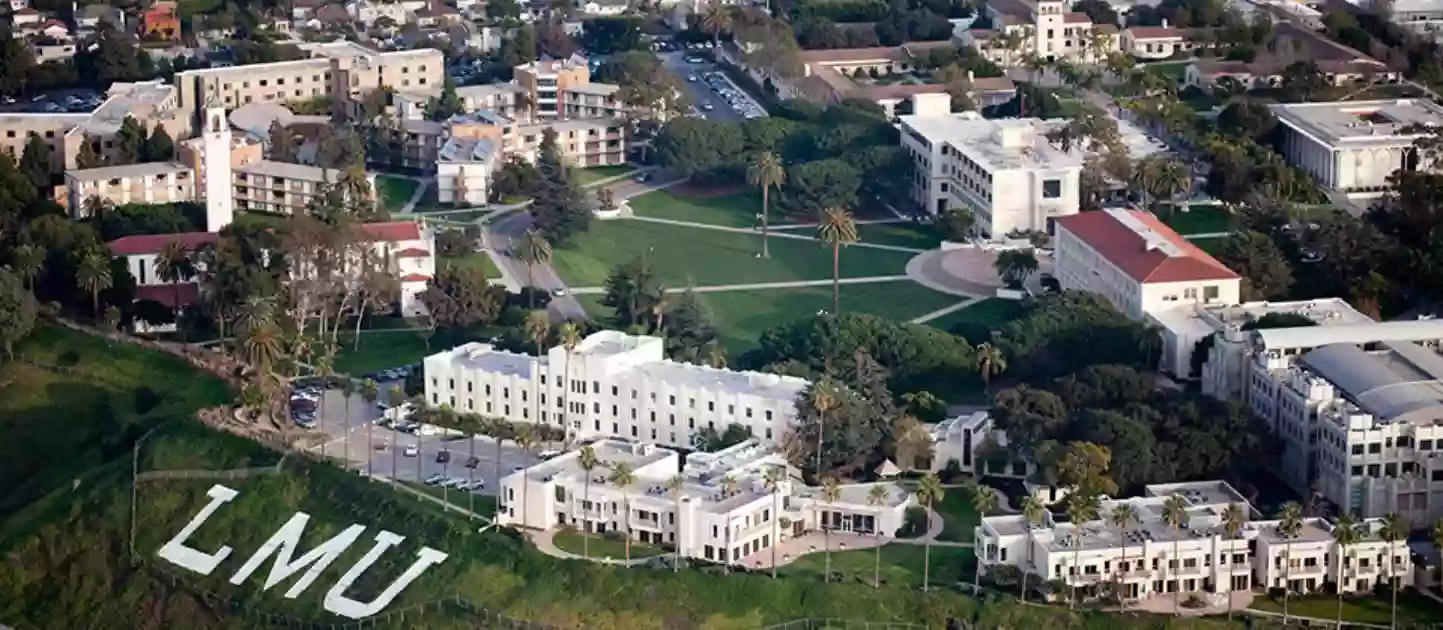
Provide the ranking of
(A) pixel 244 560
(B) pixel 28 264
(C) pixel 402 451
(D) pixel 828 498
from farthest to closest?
(B) pixel 28 264 < (C) pixel 402 451 < (A) pixel 244 560 < (D) pixel 828 498

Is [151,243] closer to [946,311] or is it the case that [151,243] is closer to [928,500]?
[946,311]

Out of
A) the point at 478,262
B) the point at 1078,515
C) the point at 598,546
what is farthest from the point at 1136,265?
the point at 598,546

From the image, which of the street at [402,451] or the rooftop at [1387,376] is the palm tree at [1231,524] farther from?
the street at [402,451]

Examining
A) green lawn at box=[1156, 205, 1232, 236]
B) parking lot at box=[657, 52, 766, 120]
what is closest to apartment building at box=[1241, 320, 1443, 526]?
green lawn at box=[1156, 205, 1232, 236]

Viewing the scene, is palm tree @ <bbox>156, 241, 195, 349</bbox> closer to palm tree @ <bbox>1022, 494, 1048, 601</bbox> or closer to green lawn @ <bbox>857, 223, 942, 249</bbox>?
green lawn @ <bbox>857, 223, 942, 249</bbox>

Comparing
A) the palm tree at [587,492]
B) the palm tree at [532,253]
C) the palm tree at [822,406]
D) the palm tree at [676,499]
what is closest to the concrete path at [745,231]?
the palm tree at [532,253]

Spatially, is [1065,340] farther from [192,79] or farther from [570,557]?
[192,79]
